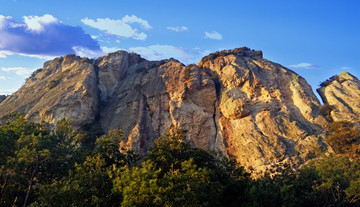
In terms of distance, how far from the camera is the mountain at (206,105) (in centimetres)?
4003

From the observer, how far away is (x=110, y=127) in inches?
1822

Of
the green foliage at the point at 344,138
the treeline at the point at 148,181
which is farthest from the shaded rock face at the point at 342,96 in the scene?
the treeline at the point at 148,181

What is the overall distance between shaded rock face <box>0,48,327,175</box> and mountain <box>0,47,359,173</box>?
0.12 meters

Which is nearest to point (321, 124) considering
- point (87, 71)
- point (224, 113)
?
point (224, 113)

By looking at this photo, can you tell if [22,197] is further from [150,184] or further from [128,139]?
[128,139]

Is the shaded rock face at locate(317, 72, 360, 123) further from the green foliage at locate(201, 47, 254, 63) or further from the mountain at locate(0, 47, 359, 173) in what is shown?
the green foliage at locate(201, 47, 254, 63)

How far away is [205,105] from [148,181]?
1221 inches

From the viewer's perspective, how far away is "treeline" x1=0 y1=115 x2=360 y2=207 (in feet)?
60.3

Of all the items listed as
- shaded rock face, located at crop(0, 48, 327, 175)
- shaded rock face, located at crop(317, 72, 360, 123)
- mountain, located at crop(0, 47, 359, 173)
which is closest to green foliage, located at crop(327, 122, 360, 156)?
mountain, located at crop(0, 47, 359, 173)

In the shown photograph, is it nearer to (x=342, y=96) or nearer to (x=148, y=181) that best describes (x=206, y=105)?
(x=342, y=96)

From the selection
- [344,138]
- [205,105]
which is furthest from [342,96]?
[205,105]

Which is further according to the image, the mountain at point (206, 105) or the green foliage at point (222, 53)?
the green foliage at point (222, 53)

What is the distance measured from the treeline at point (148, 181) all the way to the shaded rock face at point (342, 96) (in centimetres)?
1535

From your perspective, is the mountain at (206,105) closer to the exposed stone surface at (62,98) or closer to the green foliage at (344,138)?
the exposed stone surface at (62,98)
